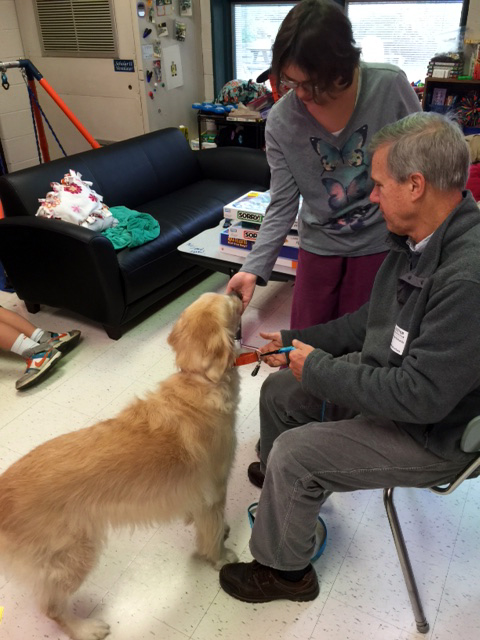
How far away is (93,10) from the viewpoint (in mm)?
4238

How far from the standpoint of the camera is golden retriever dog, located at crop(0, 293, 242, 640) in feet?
4.01

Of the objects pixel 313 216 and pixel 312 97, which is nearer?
pixel 312 97

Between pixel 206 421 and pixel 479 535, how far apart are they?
1075 mm

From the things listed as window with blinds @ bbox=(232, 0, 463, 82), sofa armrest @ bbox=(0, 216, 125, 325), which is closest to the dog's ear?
sofa armrest @ bbox=(0, 216, 125, 325)

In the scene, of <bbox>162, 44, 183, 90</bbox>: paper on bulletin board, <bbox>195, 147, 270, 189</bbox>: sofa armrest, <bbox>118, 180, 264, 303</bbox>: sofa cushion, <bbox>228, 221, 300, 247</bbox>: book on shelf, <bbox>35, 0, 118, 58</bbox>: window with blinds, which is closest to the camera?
<bbox>228, 221, 300, 247</bbox>: book on shelf

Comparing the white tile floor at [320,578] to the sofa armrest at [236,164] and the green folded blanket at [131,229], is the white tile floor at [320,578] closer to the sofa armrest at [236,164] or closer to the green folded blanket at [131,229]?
the green folded blanket at [131,229]

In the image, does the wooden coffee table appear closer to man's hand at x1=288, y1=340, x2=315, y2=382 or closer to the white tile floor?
the white tile floor

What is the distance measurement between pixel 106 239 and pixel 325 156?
145 centimetres

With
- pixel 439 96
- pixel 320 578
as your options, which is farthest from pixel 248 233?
pixel 439 96

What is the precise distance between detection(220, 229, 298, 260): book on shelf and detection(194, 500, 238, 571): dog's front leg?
1.36 metres

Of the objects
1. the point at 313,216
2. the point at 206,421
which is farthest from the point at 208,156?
the point at 206,421

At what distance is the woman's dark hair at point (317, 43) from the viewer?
1.29 meters

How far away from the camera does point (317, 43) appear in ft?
4.25

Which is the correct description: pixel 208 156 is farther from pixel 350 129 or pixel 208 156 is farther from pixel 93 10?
pixel 350 129
